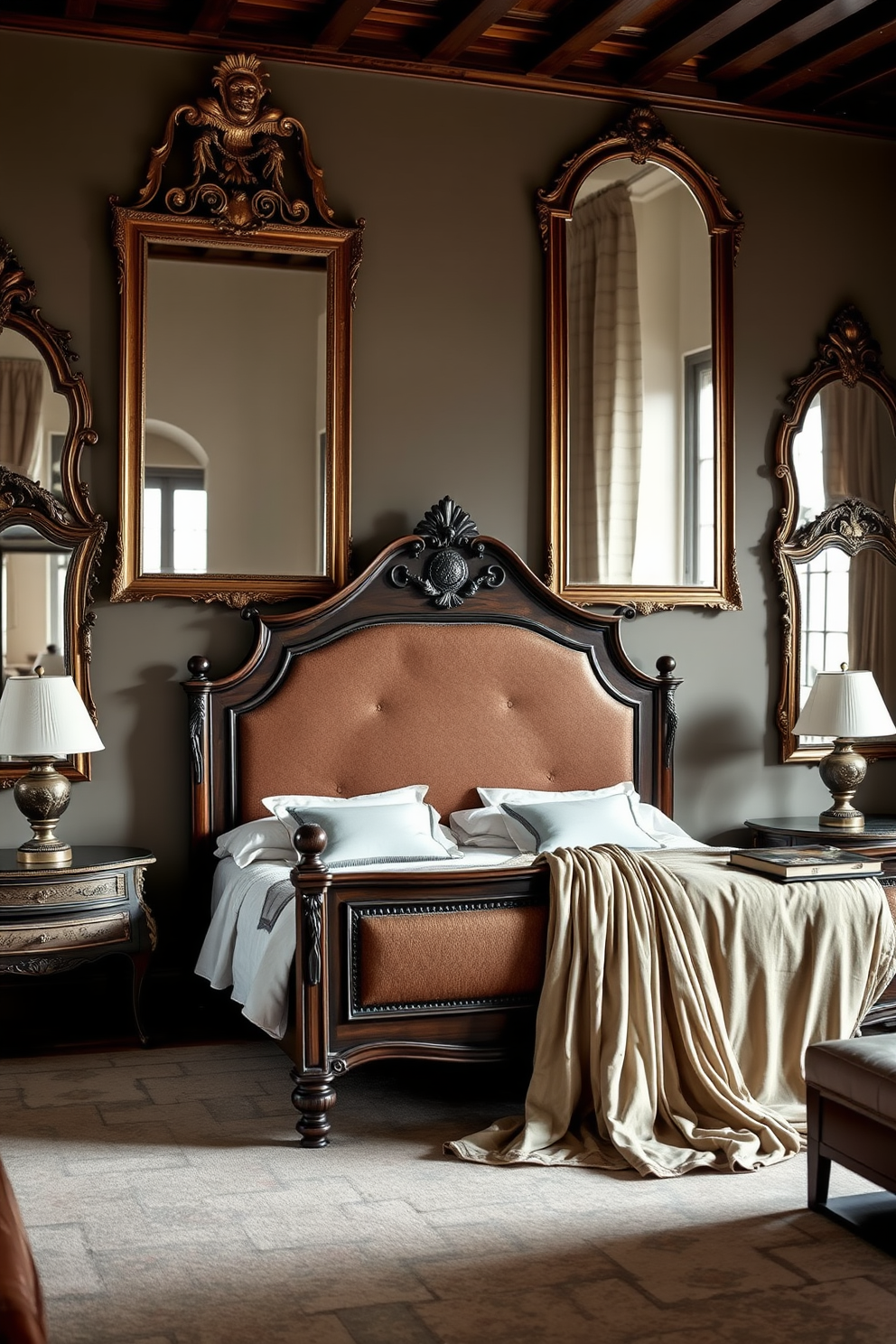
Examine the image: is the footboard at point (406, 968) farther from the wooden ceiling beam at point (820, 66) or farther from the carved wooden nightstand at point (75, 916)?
the wooden ceiling beam at point (820, 66)

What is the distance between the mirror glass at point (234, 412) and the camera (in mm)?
4848

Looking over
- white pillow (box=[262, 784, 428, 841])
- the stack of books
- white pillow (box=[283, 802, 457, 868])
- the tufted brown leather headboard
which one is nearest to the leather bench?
the stack of books

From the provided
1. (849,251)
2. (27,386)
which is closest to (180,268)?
(27,386)

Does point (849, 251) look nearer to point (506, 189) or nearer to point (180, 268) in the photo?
point (506, 189)

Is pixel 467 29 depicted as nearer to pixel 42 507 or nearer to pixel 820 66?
pixel 820 66

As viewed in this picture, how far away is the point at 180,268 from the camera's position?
4.88m

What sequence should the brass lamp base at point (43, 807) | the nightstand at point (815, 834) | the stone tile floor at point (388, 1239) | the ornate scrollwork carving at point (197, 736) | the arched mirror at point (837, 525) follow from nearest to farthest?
the stone tile floor at point (388, 1239) < the brass lamp base at point (43, 807) < the ornate scrollwork carving at point (197, 736) < the nightstand at point (815, 834) < the arched mirror at point (837, 525)

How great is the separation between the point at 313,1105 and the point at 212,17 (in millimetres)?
3526

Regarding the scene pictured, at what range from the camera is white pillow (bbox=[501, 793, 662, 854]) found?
462cm

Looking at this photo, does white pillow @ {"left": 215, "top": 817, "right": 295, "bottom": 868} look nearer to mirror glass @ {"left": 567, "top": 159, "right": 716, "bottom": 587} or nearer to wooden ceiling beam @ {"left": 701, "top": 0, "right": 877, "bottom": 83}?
mirror glass @ {"left": 567, "top": 159, "right": 716, "bottom": 587}

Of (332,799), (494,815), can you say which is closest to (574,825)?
(494,815)

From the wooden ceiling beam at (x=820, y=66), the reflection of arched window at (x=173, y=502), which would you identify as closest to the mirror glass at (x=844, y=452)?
the wooden ceiling beam at (x=820, y=66)

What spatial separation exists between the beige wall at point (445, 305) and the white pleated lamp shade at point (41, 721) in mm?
397

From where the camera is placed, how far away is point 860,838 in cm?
498
